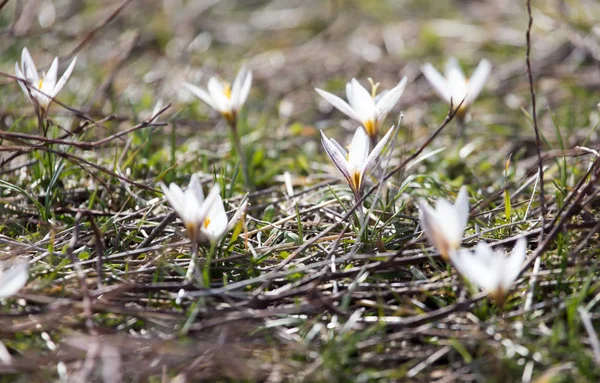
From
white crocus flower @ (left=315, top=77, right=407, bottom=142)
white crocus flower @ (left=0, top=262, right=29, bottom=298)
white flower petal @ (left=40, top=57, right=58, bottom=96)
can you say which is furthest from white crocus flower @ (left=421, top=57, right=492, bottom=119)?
white crocus flower @ (left=0, top=262, right=29, bottom=298)

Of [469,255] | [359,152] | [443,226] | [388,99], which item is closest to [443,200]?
[443,226]

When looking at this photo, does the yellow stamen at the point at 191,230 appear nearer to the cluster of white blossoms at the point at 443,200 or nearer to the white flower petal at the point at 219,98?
the cluster of white blossoms at the point at 443,200

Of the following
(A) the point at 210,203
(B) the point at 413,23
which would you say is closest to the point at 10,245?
(A) the point at 210,203

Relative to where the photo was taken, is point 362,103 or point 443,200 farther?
point 362,103

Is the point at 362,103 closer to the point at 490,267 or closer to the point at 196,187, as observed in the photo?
the point at 196,187

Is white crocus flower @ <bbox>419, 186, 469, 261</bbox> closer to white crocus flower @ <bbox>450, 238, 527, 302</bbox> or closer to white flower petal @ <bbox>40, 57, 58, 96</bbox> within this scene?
white crocus flower @ <bbox>450, 238, 527, 302</bbox>

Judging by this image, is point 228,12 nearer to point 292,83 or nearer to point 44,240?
point 292,83

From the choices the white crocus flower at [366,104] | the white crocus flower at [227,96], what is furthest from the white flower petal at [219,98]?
the white crocus flower at [366,104]
